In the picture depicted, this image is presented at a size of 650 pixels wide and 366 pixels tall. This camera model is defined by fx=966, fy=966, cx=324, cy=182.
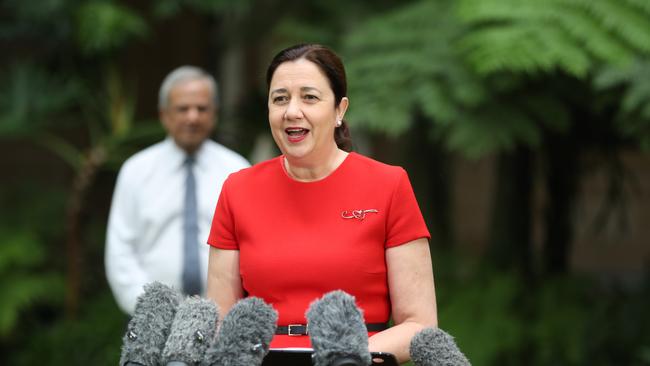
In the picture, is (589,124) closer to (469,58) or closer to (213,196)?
(469,58)

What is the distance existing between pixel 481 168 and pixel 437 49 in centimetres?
599

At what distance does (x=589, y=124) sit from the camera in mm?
6441

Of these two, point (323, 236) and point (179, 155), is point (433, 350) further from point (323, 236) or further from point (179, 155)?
point (179, 155)

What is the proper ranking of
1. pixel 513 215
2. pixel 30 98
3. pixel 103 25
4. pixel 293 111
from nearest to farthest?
pixel 293 111, pixel 103 25, pixel 30 98, pixel 513 215

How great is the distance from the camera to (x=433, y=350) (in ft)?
7.00

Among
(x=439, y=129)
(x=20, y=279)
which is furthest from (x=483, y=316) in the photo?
(x=20, y=279)

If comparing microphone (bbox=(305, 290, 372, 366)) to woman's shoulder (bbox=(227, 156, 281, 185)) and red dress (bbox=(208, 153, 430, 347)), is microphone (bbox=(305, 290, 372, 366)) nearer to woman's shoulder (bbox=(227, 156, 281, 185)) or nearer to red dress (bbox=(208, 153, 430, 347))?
red dress (bbox=(208, 153, 430, 347))

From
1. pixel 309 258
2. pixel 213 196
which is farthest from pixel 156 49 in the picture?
pixel 309 258

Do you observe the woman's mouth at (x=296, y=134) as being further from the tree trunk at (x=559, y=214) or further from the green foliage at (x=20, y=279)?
the tree trunk at (x=559, y=214)

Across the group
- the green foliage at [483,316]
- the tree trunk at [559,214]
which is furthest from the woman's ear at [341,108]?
the tree trunk at [559,214]

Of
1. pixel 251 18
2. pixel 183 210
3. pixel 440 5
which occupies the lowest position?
pixel 183 210

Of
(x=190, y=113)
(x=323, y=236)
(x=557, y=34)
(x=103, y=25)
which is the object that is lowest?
(x=323, y=236)

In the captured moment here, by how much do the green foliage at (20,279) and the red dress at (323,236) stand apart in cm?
424

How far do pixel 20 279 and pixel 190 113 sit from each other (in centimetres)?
305
